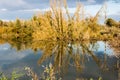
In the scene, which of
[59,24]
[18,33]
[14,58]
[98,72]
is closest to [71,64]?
[98,72]

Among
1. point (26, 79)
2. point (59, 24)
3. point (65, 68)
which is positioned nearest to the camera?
point (26, 79)

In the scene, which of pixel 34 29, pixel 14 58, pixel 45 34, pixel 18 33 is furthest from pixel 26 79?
pixel 18 33

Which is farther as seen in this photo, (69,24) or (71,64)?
(69,24)

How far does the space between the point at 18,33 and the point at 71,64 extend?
2511 cm

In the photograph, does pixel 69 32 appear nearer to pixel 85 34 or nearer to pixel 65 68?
pixel 85 34

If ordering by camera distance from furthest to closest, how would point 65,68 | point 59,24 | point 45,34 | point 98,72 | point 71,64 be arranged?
point 45,34, point 59,24, point 71,64, point 65,68, point 98,72

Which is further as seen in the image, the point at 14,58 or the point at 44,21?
the point at 44,21

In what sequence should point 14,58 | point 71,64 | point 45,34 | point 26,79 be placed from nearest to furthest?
1. point 26,79
2. point 71,64
3. point 14,58
4. point 45,34

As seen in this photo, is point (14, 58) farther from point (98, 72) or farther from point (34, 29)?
point (34, 29)

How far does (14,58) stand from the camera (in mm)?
22219

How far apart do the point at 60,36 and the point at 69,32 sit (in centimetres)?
139

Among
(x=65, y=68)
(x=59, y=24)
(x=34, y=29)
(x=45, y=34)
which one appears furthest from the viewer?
(x=34, y=29)

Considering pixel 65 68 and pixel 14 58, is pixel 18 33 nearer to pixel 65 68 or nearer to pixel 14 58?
pixel 14 58

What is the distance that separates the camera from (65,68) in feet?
52.9
